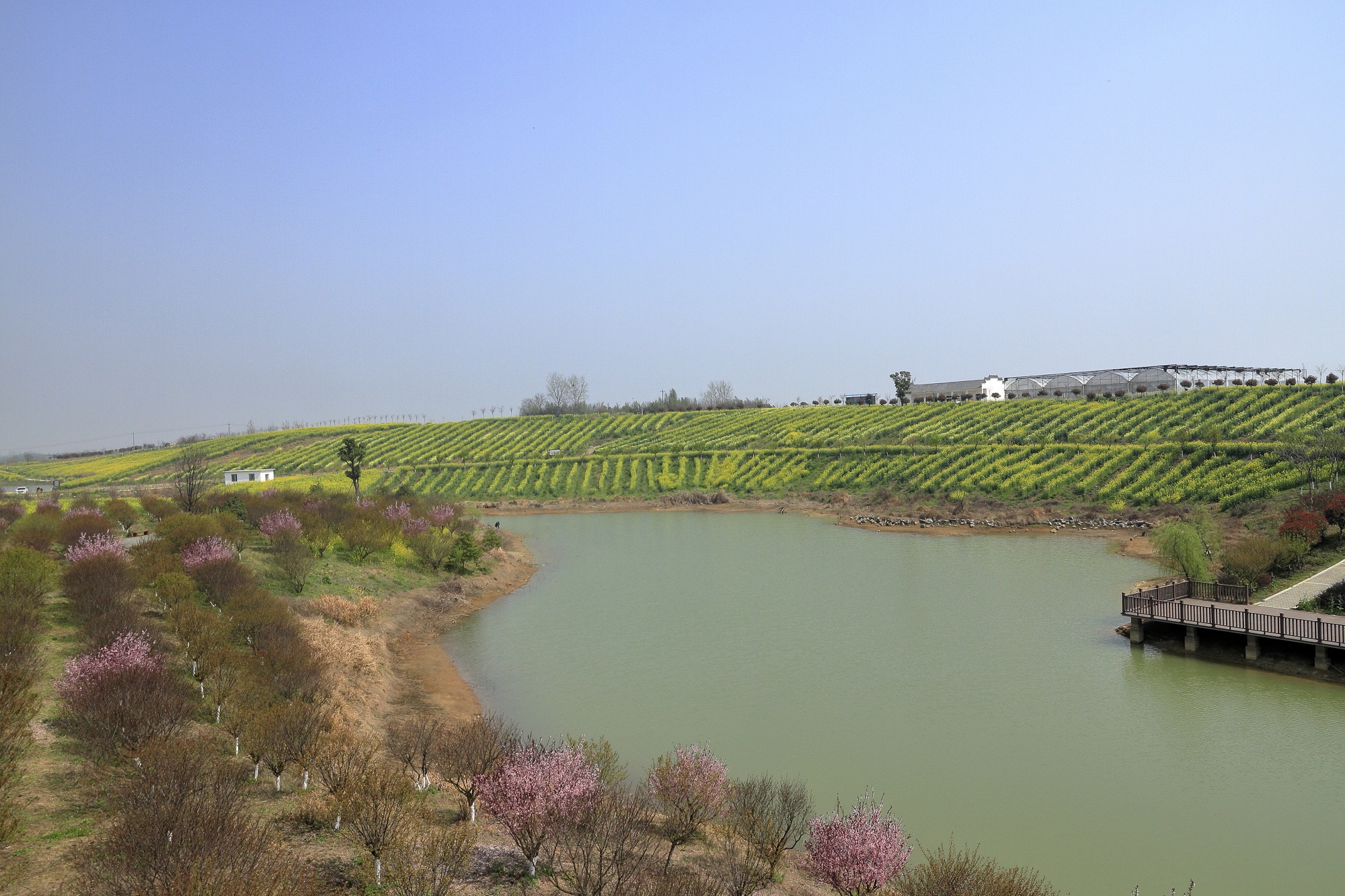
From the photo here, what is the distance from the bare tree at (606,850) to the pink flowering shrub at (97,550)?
16.1 m

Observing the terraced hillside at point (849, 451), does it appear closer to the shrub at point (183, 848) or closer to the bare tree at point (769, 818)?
the bare tree at point (769, 818)

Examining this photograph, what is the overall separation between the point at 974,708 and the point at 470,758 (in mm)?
11048

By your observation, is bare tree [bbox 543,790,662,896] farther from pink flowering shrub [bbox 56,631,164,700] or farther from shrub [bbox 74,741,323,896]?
pink flowering shrub [bbox 56,631,164,700]

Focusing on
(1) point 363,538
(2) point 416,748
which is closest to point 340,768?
(2) point 416,748

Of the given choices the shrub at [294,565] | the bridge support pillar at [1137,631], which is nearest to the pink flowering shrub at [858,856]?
the bridge support pillar at [1137,631]

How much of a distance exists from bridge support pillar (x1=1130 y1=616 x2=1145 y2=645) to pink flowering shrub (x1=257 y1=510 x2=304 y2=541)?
82.8 feet

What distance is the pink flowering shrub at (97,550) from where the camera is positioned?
20.1 metres

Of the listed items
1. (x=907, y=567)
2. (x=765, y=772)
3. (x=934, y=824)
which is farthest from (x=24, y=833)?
(x=907, y=567)

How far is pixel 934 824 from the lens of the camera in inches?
498

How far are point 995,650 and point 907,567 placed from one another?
13.1 m

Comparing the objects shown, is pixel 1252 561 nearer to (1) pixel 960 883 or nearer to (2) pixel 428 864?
(1) pixel 960 883

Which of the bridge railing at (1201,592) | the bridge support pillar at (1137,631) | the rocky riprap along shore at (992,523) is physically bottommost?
the bridge support pillar at (1137,631)

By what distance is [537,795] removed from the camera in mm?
9656

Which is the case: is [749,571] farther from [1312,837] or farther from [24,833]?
[24,833]
